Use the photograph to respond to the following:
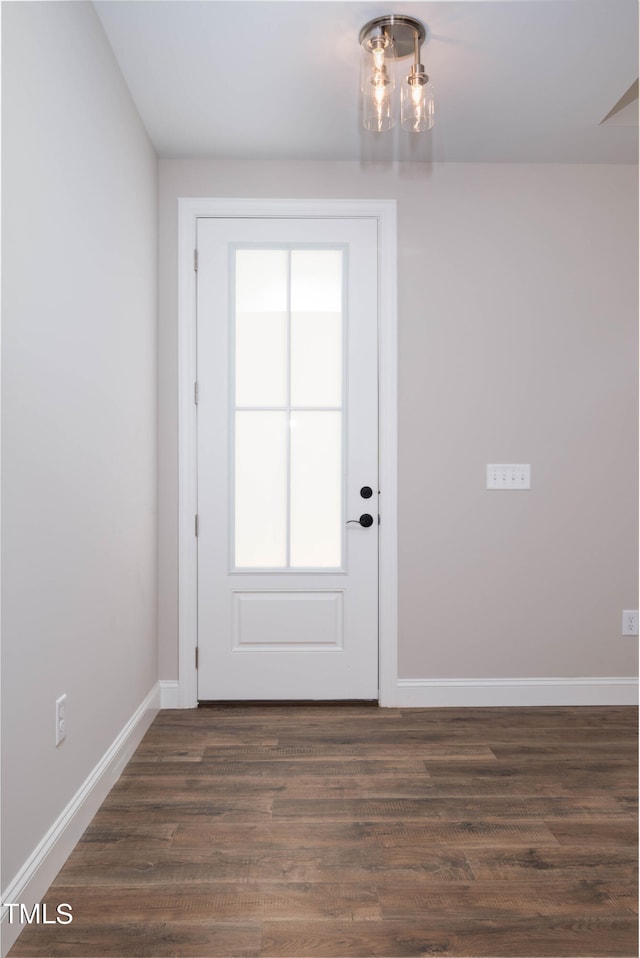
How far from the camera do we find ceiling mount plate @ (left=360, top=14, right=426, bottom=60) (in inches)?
85.6

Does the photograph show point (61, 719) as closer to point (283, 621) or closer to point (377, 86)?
point (283, 621)

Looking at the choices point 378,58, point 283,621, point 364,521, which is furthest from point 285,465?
point 378,58

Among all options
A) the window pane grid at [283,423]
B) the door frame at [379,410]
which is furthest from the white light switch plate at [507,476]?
the window pane grid at [283,423]

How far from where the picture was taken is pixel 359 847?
1.95 meters

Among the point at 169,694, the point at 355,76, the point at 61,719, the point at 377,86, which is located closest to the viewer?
the point at 61,719

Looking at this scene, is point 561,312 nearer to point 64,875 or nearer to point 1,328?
point 1,328

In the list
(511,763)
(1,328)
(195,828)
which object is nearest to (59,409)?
(1,328)

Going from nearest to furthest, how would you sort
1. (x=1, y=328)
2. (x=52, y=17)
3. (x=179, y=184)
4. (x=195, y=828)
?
(x=1, y=328), (x=52, y=17), (x=195, y=828), (x=179, y=184)

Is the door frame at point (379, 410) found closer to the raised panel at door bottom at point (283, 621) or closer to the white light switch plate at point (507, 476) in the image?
the raised panel at door bottom at point (283, 621)

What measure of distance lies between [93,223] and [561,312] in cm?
222

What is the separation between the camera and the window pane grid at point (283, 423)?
3.21 m

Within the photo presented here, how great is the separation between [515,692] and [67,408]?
8.12ft

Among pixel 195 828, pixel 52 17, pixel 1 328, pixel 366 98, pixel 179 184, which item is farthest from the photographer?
pixel 179 184

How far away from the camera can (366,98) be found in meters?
→ 2.23
